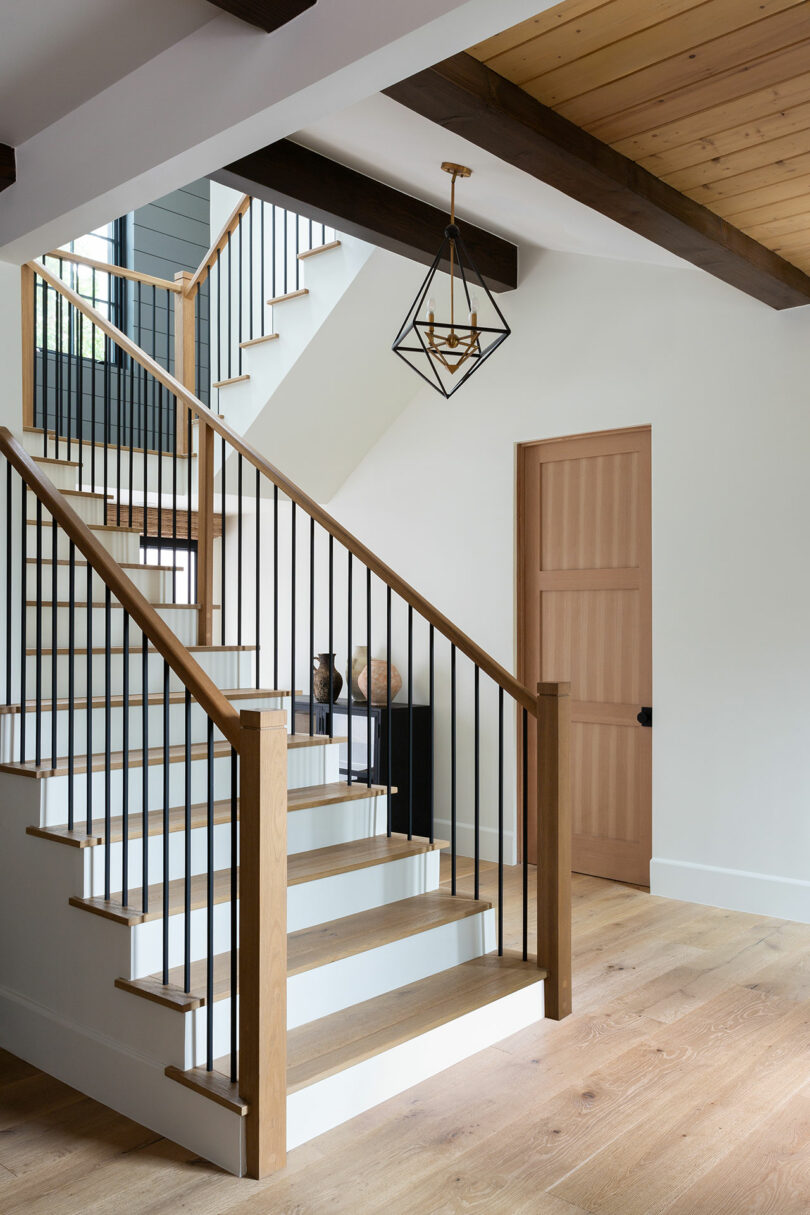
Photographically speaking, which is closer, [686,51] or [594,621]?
[686,51]

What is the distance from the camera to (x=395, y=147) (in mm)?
3615

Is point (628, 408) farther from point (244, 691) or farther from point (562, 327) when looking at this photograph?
point (244, 691)

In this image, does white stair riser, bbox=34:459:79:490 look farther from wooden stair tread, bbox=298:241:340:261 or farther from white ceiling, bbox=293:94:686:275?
white ceiling, bbox=293:94:686:275

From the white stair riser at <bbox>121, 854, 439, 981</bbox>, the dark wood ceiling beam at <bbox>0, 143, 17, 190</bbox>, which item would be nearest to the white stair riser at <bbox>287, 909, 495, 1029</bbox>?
the white stair riser at <bbox>121, 854, 439, 981</bbox>

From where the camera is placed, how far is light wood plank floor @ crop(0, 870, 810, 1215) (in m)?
2.22

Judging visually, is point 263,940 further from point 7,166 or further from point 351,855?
point 7,166

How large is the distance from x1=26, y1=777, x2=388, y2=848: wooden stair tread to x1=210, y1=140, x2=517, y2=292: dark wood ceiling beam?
2265 mm

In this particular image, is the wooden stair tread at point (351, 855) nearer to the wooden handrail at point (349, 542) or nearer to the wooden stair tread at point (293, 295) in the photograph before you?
the wooden handrail at point (349, 542)

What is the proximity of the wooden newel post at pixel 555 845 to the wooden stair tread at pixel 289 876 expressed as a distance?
389 millimetres

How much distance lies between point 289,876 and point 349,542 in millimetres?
1265

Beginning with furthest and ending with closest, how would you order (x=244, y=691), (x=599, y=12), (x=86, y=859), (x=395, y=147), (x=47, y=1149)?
(x=244, y=691) → (x=395, y=147) → (x=86, y=859) → (x=47, y=1149) → (x=599, y=12)

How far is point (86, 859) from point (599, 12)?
8.11ft

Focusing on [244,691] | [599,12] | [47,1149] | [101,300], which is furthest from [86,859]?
[101,300]

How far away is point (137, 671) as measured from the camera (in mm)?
3793
